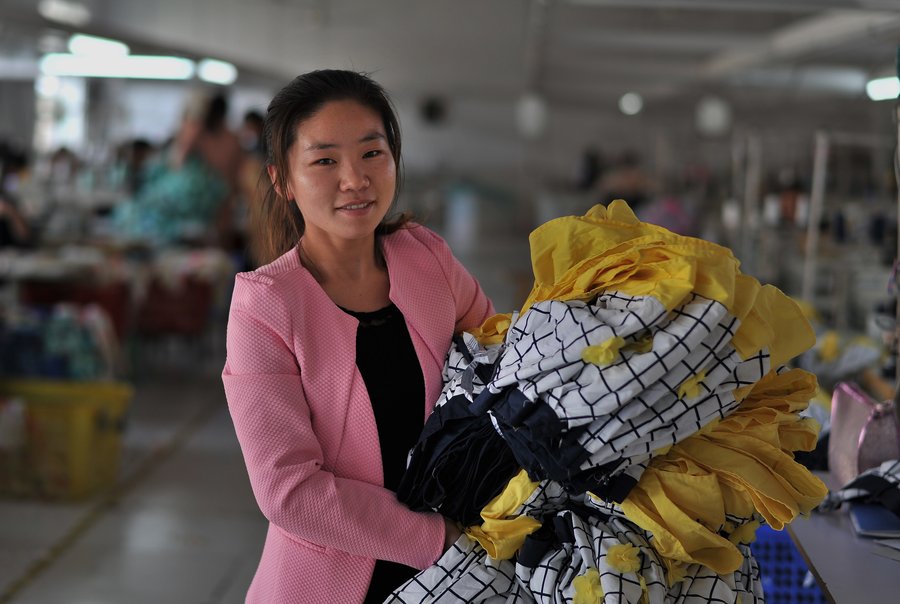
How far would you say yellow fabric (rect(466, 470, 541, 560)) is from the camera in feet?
4.82

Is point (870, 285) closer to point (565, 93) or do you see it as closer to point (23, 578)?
point (23, 578)

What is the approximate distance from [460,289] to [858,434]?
3.13 feet

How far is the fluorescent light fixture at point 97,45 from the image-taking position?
6707mm

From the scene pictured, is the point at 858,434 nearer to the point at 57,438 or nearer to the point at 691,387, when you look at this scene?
the point at 691,387

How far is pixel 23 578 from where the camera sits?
402cm

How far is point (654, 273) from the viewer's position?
1398 millimetres

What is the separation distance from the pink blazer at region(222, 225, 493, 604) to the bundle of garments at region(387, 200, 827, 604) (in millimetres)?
72

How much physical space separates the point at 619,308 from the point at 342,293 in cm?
54

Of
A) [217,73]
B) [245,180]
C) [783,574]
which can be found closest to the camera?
[783,574]

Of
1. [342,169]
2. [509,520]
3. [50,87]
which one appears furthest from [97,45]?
[50,87]

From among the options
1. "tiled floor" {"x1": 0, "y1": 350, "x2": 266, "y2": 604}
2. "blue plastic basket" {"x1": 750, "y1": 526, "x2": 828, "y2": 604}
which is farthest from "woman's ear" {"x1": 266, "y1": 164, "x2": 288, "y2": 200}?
"tiled floor" {"x1": 0, "y1": 350, "x2": 266, "y2": 604}

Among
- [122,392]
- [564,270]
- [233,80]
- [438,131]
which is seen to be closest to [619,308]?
[564,270]

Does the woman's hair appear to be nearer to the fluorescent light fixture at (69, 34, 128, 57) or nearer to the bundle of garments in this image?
the bundle of garments

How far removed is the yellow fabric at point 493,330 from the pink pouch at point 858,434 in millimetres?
908
